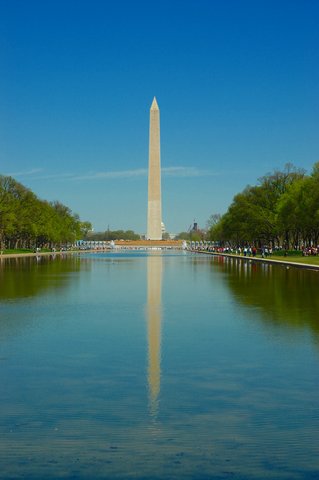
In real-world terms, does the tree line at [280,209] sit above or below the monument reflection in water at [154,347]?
above

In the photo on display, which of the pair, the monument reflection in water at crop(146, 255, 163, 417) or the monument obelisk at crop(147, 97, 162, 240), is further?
the monument obelisk at crop(147, 97, 162, 240)

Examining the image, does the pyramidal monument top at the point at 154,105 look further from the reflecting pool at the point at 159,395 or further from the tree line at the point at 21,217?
the reflecting pool at the point at 159,395

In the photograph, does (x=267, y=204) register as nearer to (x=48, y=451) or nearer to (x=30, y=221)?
(x=30, y=221)

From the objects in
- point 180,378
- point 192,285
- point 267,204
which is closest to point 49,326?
point 180,378

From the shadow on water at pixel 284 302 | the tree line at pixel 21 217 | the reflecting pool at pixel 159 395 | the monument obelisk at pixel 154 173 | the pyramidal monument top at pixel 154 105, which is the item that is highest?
the pyramidal monument top at pixel 154 105

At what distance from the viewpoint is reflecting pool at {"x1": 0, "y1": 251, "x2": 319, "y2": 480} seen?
20.1ft

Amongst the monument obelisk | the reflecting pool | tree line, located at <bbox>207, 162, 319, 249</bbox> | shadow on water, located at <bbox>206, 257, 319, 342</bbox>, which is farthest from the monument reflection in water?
the monument obelisk

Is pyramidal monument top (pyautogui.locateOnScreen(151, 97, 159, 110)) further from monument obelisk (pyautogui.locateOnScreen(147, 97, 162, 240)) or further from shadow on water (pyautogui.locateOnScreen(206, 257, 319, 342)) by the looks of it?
shadow on water (pyautogui.locateOnScreen(206, 257, 319, 342))

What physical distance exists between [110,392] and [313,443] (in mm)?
3098

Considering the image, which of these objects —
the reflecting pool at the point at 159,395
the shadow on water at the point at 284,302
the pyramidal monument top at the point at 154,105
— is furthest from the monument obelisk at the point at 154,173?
the reflecting pool at the point at 159,395

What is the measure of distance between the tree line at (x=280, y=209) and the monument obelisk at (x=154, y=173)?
21.6 metres

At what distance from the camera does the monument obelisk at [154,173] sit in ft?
427

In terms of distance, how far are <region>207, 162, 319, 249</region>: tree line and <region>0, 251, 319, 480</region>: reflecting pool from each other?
58.7m

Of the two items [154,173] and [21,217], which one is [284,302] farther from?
[154,173]
